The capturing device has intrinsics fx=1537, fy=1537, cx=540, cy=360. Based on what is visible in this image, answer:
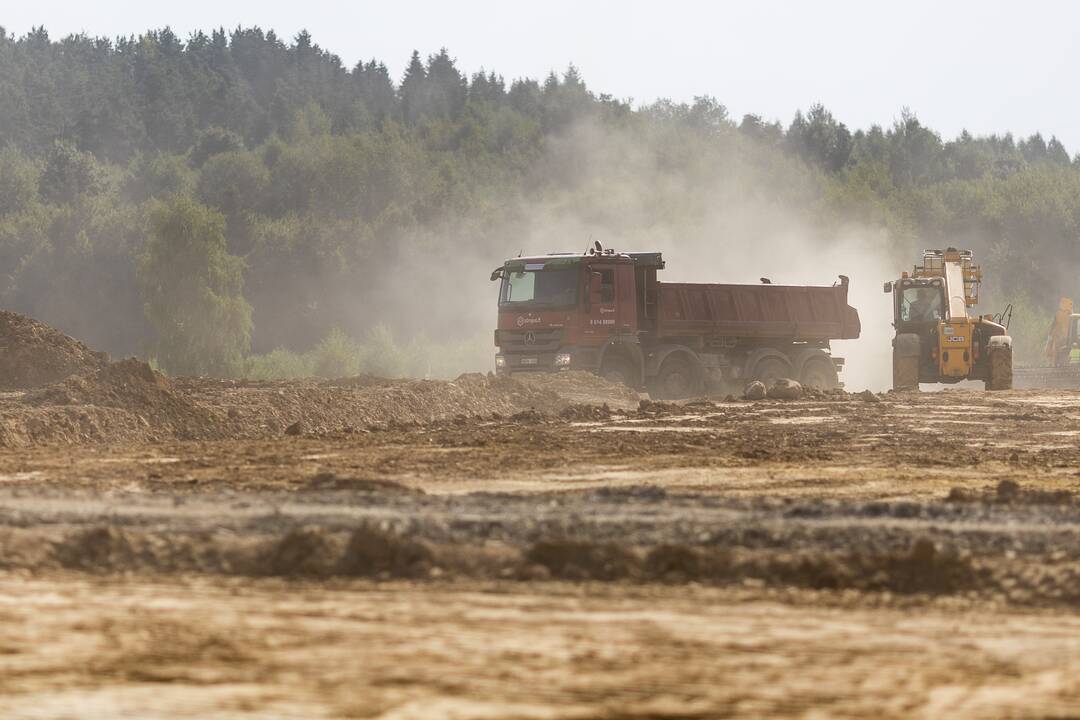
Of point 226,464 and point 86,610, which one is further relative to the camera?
point 226,464

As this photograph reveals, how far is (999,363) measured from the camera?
33.8 m

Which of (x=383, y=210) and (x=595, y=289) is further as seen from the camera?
(x=383, y=210)

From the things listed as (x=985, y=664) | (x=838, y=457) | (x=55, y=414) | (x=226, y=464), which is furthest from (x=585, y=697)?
(x=55, y=414)

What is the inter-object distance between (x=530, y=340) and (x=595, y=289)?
169 centimetres

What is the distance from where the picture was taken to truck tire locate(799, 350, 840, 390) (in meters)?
34.3

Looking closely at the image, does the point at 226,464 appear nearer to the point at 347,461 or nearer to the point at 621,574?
the point at 347,461

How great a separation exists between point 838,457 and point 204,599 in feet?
36.3

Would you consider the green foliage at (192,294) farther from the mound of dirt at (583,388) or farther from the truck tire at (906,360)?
the truck tire at (906,360)

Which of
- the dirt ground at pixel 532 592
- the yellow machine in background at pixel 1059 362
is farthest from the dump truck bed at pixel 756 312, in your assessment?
the dirt ground at pixel 532 592

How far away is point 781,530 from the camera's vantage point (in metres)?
9.63

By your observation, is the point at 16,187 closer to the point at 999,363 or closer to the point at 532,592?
the point at 999,363

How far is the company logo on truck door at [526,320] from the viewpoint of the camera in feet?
101

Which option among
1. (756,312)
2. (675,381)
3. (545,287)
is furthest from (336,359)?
(545,287)

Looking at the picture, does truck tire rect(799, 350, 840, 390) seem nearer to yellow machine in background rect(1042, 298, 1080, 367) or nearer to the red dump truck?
the red dump truck
